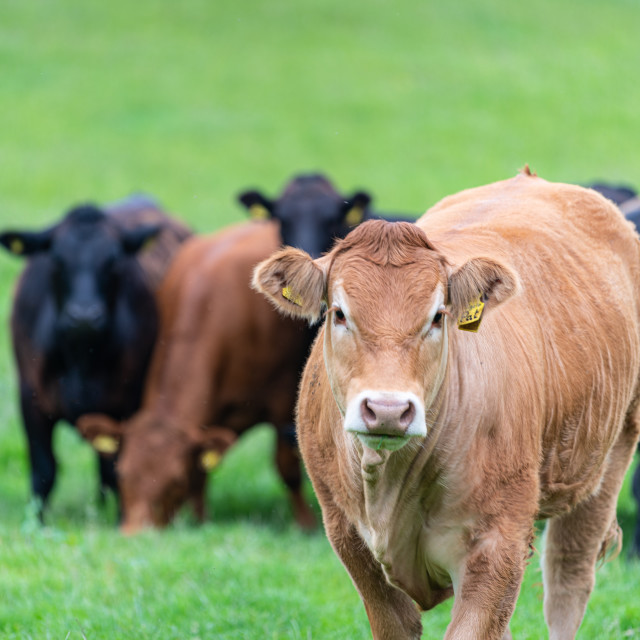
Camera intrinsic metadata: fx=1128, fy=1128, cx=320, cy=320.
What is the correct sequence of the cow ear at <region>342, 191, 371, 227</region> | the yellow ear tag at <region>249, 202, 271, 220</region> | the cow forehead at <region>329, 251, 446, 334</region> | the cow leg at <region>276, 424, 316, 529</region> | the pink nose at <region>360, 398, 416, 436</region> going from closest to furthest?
1. the pink nose at <region>360, 398, 416, 436</region>
2. the cow forehead at <region>329, 251, 446, 334</region>
3. the cow leg at <region>276, 424, 316, 529</region>
4. the cow ear at <region>342, 191, 371, 227</region>
5. the yellow ear tag at <region>249, 202, 271, 220</region>

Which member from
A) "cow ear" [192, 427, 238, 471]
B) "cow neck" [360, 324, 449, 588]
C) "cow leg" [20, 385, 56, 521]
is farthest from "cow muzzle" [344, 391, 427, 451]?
"cow leg" [20, 385, 56, 521]

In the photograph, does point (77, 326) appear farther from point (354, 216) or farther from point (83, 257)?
point (354, 216)

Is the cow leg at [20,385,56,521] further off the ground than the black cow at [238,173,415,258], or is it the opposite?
the black cow at [238,173,415,258]

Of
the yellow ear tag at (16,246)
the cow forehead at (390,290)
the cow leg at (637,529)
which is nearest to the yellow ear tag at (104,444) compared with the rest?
the yellow ear tag at (16,246)

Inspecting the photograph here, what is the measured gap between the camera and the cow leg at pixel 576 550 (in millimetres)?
4863

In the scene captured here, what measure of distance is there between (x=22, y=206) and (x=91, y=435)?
13004 mm

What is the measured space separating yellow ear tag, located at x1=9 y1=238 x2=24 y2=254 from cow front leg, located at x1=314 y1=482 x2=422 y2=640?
18.2 feet

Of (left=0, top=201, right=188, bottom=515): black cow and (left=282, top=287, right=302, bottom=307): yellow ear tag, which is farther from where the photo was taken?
(left=0, top=201, right=188, bottom=515): black cow

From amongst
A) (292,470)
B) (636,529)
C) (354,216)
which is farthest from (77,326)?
(636,529)

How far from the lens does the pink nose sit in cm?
325

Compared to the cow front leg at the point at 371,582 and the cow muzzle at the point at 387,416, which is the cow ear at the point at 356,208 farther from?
the cow muzzle at the point at 387,416

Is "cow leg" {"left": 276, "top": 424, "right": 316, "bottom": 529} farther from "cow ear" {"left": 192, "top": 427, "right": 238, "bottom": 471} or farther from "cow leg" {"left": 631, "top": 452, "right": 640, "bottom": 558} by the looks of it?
"cow leg" {"left": 631, "top": 452, "right": 640, "bottom": 558}

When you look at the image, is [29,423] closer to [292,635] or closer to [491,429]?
[292,635]

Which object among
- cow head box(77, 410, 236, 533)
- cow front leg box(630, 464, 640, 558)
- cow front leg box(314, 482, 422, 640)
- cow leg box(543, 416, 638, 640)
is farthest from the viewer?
cow head box(77, 410, 236, 533)
